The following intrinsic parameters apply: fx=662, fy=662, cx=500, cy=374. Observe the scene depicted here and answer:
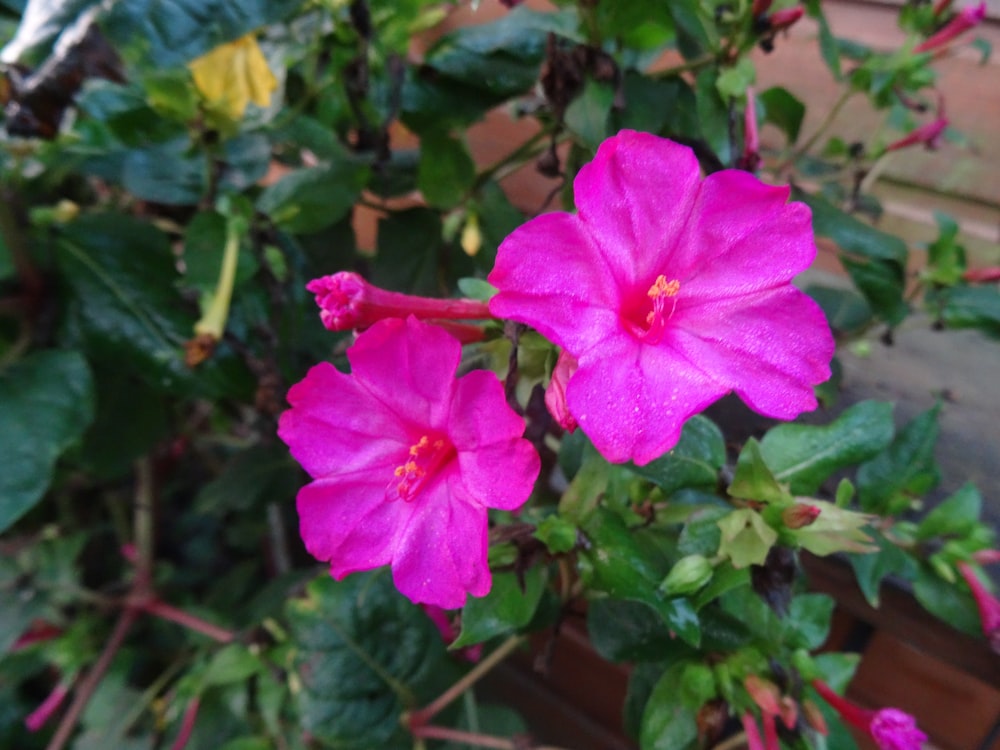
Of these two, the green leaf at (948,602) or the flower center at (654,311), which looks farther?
the green leaf at (948,602)

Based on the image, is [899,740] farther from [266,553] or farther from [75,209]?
[266,553]

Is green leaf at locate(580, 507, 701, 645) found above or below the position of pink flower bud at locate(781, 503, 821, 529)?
below

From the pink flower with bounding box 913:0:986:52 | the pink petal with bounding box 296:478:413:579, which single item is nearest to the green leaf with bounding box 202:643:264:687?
the pink petal with bounding box 296:478:413:579

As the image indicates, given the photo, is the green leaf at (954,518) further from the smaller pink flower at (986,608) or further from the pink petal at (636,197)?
the pink petal at (636,197)

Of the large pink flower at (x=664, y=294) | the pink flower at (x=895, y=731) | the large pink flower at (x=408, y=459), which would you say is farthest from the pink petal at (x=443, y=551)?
the pink flower at (x=895, y=731)

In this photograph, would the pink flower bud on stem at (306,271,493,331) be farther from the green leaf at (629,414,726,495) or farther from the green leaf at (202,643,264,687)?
the green leaf at (202,643,264,687)

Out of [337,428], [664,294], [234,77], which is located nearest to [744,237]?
[664,294]
